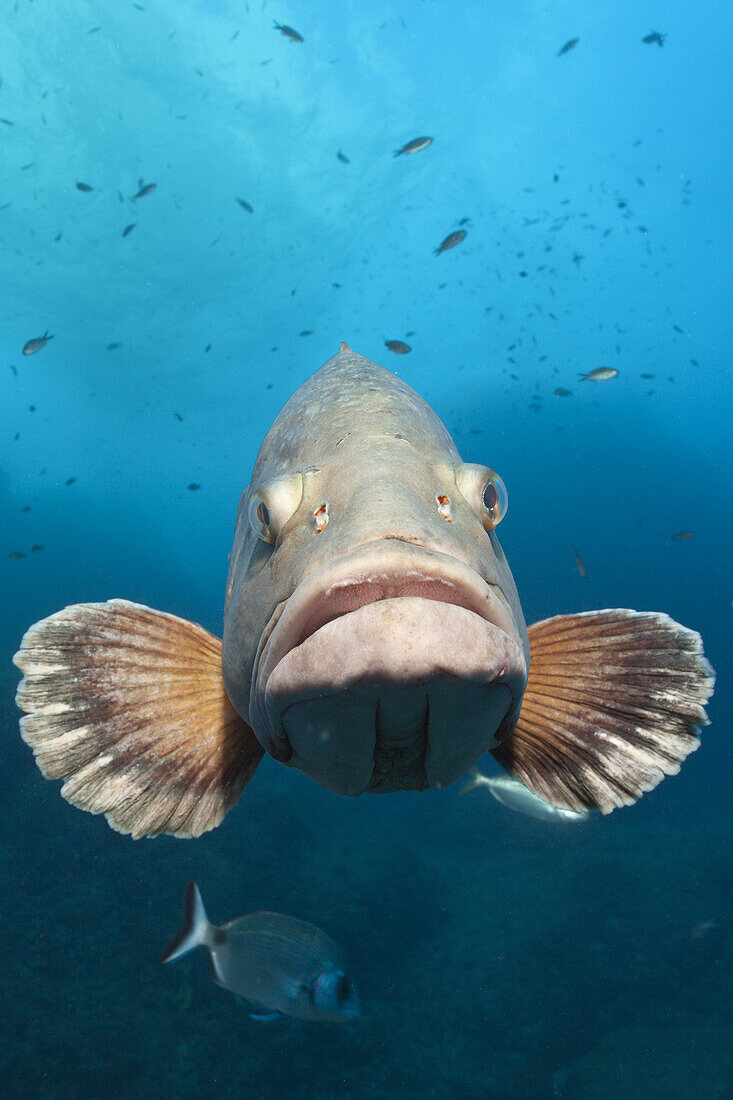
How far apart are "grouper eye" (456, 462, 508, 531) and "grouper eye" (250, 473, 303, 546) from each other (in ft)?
2.29

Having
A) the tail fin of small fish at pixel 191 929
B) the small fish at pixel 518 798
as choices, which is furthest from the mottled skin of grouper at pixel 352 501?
the small fish at pixel 518 798

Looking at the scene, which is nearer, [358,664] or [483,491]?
[358,664]

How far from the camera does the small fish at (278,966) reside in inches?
226

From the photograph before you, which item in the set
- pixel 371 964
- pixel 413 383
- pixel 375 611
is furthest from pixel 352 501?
pixel 413 383

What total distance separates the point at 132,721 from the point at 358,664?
78.4 inches

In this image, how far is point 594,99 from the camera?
3609cm

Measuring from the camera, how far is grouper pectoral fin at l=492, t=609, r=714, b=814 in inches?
112

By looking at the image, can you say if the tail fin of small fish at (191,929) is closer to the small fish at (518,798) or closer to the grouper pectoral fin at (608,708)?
the small fish at (518,798)

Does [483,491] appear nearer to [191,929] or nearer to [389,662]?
[389,662]

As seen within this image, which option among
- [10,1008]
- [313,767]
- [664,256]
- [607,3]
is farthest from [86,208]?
[664,256]

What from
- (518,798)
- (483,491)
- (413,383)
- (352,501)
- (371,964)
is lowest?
(371,964)

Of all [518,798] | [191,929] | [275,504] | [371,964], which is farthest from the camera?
[371,964]

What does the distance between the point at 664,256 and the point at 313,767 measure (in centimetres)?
6079

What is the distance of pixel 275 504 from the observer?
→ 91.1 inches
